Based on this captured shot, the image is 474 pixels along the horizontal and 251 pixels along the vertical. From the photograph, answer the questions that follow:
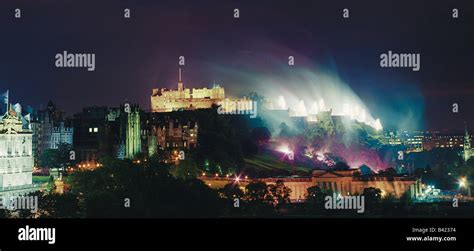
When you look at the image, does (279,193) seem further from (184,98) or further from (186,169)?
(184,98)

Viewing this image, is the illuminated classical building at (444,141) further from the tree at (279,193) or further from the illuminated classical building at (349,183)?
the tree at (279,193)

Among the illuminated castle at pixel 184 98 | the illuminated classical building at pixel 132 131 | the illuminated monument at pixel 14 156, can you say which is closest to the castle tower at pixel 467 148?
the illuminated castle at pixel 184 98

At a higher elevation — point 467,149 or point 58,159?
point 58,159

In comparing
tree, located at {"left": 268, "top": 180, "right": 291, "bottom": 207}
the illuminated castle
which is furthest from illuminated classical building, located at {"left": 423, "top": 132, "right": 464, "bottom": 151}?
tree, located at {"left": 268, "top": 180, "right": 291, "bottom": 207}

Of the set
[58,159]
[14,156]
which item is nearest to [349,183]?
[58,159]

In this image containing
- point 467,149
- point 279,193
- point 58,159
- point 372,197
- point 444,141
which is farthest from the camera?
point 444,141
